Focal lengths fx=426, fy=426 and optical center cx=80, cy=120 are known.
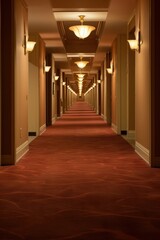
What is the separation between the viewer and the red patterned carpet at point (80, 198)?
3.46m

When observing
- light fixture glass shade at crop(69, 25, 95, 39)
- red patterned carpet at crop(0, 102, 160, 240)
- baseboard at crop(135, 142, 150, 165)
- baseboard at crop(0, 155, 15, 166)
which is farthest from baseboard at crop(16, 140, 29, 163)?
light fixture glass shade at crop(69, 25, 95, 39)

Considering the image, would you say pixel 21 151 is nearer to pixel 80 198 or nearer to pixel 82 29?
pixel 80 198

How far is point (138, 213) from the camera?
Answer: 399cm

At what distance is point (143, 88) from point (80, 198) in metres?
3.52

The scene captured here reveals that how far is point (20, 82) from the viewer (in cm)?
788

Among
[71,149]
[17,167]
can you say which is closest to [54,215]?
[17,167]

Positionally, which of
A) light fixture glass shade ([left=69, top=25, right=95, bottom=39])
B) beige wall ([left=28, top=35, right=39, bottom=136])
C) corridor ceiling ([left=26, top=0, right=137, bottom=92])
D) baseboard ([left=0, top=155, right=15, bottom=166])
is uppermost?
corridor ceiling ([left=26, top=0, right=137, bottom=92])

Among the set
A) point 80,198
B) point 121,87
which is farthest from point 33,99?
point 80,198

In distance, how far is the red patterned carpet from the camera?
3.46 m

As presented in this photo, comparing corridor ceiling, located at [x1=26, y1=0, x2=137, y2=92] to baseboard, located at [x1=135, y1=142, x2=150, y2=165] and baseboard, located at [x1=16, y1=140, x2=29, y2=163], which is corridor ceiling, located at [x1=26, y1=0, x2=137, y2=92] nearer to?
baseboard, located at [x1=16, y1=140, x2=29, y2=163]

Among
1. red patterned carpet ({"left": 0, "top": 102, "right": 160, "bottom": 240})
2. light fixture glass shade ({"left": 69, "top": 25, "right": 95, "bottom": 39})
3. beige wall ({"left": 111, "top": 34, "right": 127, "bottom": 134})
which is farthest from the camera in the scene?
beige wall ({"left": 111, "top": 34, "right": 127, "bottom": 134})

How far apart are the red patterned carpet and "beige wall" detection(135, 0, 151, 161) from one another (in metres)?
0.35

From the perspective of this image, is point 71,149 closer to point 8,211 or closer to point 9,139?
point 9,139

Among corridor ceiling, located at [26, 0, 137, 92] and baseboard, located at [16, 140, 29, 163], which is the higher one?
corridor ceiling, located at [26, 0, 137, 92]
